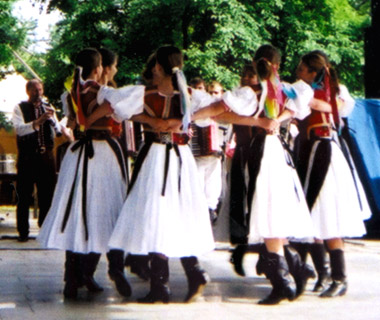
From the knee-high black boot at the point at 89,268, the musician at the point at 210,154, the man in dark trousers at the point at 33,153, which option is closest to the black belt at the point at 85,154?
the knee-high black boot at the point at 89,268

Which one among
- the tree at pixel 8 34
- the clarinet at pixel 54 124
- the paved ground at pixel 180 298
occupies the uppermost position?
the tree at pixel 8 34

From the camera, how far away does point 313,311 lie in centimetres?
628

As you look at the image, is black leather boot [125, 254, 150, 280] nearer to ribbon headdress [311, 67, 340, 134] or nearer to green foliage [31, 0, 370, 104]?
ribbon headdress [311, 67, 340, 134]

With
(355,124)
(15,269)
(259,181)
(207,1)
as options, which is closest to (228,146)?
(355,124)

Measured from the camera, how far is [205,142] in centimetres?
1060

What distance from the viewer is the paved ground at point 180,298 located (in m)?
6.10

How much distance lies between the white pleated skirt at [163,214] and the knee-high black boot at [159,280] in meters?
0.13

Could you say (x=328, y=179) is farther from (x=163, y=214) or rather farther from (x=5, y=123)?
(x=5, y=123)

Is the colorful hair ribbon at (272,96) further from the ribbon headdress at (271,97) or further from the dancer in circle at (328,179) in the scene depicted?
the dancer in circle at (328,179)

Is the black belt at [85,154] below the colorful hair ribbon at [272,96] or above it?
below

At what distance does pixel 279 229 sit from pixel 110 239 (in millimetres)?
1208

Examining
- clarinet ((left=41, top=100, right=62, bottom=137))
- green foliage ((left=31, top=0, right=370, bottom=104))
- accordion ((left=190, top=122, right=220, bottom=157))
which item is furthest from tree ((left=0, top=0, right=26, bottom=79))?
accordion ((left=190, top=122, right=220, bottom=157))

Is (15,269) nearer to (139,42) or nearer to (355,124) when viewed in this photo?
(355,124)

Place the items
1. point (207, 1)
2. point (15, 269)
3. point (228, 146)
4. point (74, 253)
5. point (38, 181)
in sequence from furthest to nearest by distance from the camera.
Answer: point (207, 1), point (38, 181), point (228, 146), point (15, 269), point (74, 253)
